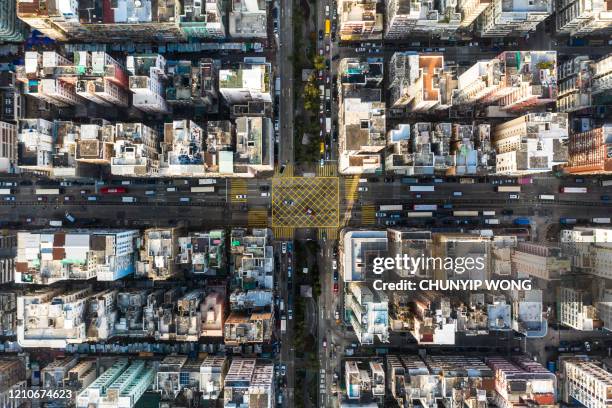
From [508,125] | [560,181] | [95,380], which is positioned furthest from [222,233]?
[560,181]

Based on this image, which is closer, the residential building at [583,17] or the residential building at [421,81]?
the residential building at [421,81]

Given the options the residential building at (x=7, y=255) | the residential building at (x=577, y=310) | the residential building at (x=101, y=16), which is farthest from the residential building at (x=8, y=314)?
the residential building at (x=577, y=310)

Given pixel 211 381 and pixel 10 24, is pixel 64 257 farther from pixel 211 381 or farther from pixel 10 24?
pixel 10 24

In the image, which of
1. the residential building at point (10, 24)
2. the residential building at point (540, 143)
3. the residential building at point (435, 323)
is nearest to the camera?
the residential building at point (540, 143)

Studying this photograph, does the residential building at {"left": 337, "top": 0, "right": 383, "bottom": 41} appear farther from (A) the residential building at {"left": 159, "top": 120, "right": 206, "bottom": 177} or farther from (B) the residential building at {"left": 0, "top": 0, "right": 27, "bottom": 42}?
(B) the residential building at {"left": 0, "top": 0, "right": 27, "bottom": 42}

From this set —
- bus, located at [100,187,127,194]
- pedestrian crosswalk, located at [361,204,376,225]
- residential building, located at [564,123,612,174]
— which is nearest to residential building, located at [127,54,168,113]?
bus, located at [100,187,127,194]

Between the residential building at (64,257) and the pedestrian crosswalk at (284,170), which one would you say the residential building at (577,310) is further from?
the residential building at (64,257)

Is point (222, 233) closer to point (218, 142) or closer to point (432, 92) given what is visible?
point (218, 142)
